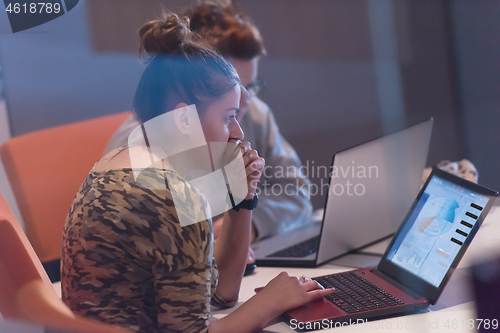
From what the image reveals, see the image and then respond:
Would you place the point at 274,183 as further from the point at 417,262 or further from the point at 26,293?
the point at 26,293

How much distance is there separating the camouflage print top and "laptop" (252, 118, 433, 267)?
40 cm

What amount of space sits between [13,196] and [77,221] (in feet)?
2.61

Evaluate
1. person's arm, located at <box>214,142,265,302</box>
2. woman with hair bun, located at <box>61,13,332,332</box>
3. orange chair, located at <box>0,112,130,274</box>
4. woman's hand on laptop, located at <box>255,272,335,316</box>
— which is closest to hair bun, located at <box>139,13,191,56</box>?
woman with hair bun, located at <box>61,13,332,332</box>

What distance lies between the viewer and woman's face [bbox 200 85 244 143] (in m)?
0.80

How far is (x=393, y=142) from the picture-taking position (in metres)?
1.06

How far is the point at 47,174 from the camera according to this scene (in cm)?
142

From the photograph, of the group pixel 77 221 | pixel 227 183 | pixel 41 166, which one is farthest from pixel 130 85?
pixel 77 221

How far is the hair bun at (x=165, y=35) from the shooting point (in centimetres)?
87

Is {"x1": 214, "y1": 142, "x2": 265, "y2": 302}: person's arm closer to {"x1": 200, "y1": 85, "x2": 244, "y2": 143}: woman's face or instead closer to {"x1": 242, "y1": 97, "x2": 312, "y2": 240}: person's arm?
{"x1": 200, "y1": 85, "x2": 244, "y2": 143}: woman's face

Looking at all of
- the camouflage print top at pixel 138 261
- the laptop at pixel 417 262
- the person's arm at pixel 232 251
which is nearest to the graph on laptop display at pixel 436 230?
the laptop at pixel 417 262

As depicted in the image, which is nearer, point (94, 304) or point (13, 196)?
point (94, 304)

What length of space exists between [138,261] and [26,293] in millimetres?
157

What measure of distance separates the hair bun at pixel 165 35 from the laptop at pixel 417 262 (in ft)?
1.79

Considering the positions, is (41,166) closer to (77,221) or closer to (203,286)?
(77,221)
